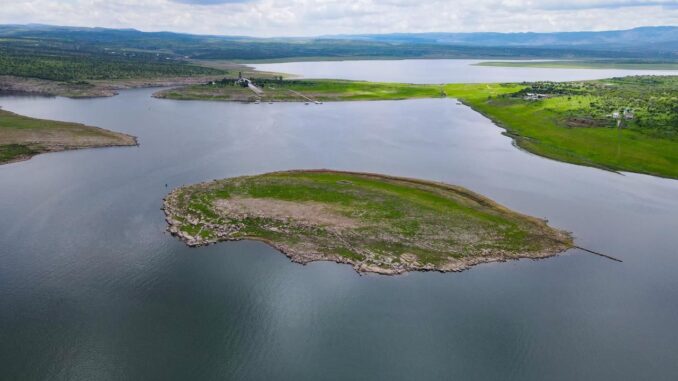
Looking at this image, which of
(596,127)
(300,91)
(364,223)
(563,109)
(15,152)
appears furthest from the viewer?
(300,91)

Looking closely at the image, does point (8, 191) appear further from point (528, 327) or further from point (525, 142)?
point (525, 142)

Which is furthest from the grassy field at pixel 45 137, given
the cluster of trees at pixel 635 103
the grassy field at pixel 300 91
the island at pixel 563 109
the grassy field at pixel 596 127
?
the cluster of trees at pixel 635 103

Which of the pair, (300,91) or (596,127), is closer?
(596,127)

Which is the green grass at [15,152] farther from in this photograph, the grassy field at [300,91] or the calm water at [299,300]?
the grassy field at [300,91]

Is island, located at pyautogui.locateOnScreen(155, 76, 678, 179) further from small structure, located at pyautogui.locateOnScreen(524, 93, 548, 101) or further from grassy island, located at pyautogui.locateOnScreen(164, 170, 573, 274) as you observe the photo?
grassy island, located at pyautogui.locateOnScreen(164, 170, 573, 274)

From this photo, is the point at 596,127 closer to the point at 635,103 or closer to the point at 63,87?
the point at 635,103

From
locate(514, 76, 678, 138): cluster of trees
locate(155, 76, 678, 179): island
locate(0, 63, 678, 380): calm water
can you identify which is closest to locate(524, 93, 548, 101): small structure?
locate(155, 76, 678, 179): island

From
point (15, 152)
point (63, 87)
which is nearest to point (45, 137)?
point (15, 152)
